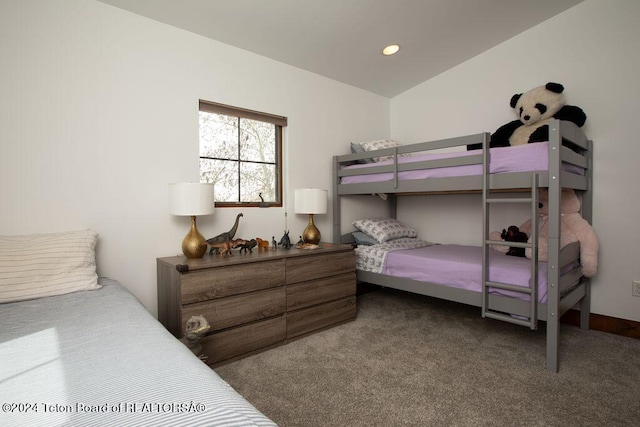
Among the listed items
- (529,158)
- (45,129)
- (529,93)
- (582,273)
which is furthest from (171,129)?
(582,273)

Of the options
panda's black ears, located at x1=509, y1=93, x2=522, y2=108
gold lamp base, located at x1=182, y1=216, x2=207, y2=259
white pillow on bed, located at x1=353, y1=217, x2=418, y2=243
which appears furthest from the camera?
white pillow on bed, located at x1=353, y1=217, x2=418, y2=243

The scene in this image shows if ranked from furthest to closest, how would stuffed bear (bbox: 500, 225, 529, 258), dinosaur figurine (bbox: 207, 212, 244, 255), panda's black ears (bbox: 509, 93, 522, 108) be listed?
panda's black ears (bbox: 509, 93, 522, 108)
stuffed bear (bbox: 500, 225, 529, 258)
dinosaur figurine (bbox: 207, 212, 244, 255)

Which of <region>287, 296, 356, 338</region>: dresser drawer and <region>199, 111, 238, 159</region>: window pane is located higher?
<region>199, 111, 238, 159</region>: window pane

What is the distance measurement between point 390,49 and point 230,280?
2.45 meters

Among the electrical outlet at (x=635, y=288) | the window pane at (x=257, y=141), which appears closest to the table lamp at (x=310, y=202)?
the window pane at (x=257, y=141)

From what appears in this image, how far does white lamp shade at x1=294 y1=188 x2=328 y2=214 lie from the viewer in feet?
9.10

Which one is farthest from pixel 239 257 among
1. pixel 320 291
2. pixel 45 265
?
pixel 45 265

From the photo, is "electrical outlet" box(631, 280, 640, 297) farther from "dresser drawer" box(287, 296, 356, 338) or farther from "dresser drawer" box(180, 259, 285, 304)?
"dresser drawer" box(180, 259, 285, 304)

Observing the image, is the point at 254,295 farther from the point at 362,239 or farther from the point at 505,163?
the point at 505,163

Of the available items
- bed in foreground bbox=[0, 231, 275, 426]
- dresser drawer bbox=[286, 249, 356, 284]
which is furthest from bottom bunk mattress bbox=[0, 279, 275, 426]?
dresser drawer bbox=[286, 249, 356, 284]

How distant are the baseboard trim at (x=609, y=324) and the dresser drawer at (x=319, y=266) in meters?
1.86

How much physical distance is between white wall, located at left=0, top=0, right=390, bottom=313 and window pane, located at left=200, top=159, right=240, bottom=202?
0.16 meters

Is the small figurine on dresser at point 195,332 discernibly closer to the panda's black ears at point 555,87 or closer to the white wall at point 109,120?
the white wall at point 109,120

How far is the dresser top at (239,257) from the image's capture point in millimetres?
1916
